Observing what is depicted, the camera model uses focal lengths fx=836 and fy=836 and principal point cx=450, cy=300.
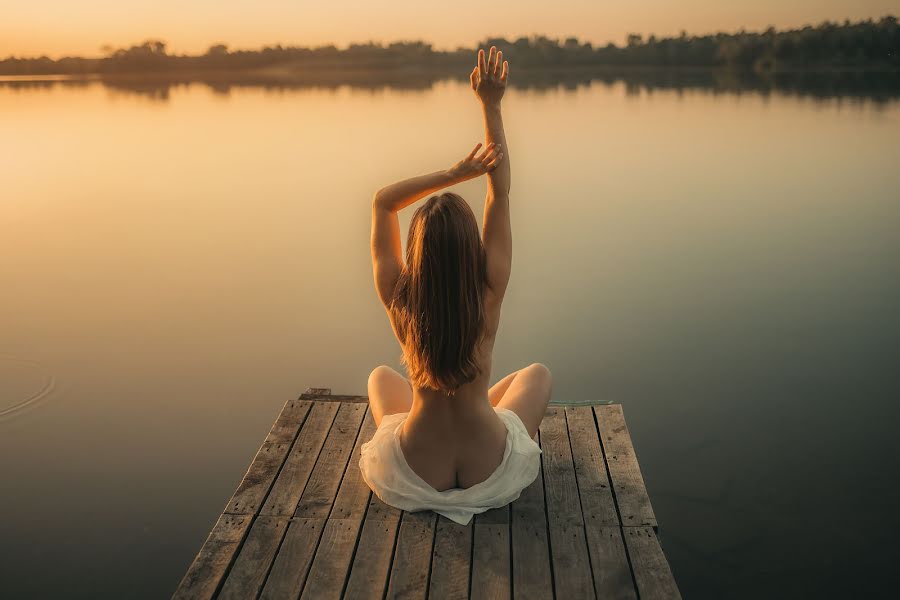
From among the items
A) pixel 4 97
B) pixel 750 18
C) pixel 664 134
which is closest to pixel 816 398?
pixel 664 134

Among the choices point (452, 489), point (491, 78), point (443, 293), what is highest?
point (491, 78)

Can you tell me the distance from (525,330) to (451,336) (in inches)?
150

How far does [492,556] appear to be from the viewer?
9.40 feet

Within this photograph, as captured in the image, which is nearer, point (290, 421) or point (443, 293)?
point (443, 293)

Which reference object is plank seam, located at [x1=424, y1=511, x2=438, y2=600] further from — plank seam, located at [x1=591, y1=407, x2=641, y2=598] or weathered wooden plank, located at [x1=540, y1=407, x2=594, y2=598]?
plank seam, located at [x1=591, y1=407, x2=641, y2=598]

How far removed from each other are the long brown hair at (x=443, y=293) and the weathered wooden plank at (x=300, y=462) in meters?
0.77

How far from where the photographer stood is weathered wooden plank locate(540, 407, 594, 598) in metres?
2.74

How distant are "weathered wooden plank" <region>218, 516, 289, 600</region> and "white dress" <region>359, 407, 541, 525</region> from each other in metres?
0.39

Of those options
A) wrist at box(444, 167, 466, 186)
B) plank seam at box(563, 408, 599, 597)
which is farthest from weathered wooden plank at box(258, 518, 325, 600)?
wrist at box(444, 167, 466, 186)

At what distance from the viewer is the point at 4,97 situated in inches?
1073

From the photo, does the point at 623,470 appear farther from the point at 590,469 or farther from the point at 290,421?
the point at 290,421

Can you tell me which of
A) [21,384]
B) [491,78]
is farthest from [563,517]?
[21,384]

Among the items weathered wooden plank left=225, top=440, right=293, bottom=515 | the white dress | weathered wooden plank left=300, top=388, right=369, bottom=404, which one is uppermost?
the white dress

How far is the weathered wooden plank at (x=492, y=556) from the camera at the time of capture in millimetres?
2703
